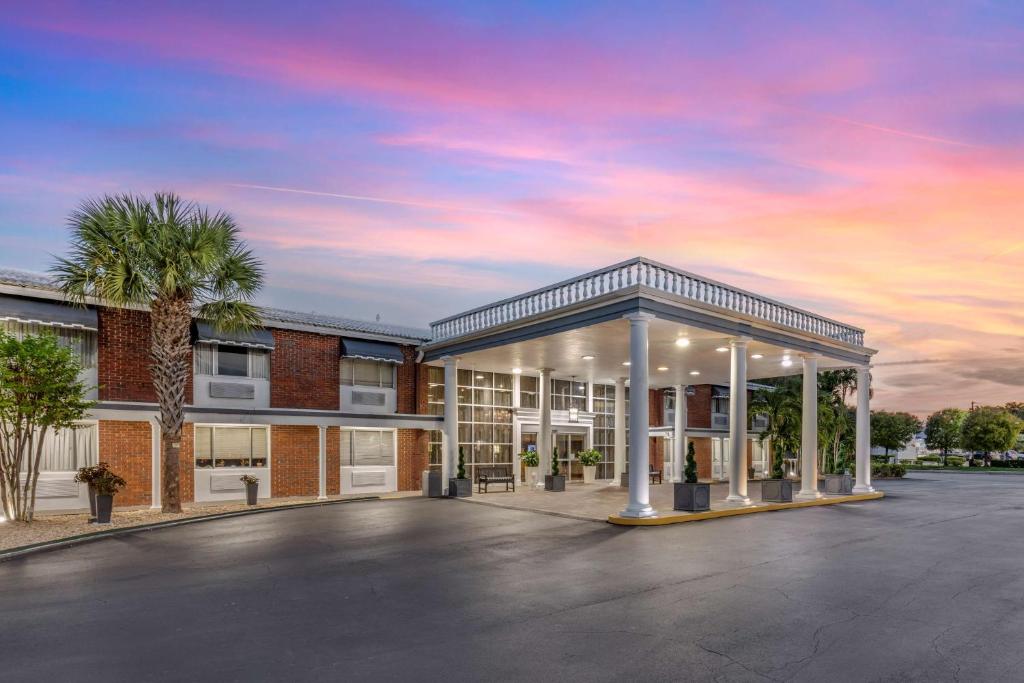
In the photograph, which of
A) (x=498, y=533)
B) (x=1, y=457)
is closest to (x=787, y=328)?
(x=498, y=533)

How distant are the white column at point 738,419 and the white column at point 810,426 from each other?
4.13 metres

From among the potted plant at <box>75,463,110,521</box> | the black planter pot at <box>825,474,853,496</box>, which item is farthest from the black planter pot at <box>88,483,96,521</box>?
the black planter pot at <box>825,474,853,496</box>

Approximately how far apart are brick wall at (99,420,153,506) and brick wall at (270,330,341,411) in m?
4.12

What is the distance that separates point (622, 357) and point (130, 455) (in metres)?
16.3

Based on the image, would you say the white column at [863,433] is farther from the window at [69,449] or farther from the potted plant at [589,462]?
the window at [69,449]

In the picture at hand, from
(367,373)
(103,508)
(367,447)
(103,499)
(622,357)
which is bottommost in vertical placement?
(103,508)

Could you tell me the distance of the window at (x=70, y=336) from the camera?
1842cm

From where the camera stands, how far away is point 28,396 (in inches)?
614

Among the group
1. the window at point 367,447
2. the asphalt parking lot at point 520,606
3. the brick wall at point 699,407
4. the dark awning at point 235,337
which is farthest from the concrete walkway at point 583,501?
the brick wall at point 699,407

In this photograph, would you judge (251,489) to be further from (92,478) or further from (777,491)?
(777,491)

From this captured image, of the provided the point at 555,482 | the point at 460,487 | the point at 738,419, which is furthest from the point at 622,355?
the point at 460,487

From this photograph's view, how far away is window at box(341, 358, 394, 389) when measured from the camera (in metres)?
24.7

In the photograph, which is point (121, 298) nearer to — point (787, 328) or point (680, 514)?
point (680, 514)

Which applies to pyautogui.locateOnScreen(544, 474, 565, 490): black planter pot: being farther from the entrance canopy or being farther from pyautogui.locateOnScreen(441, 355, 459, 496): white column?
the entrance canopy
